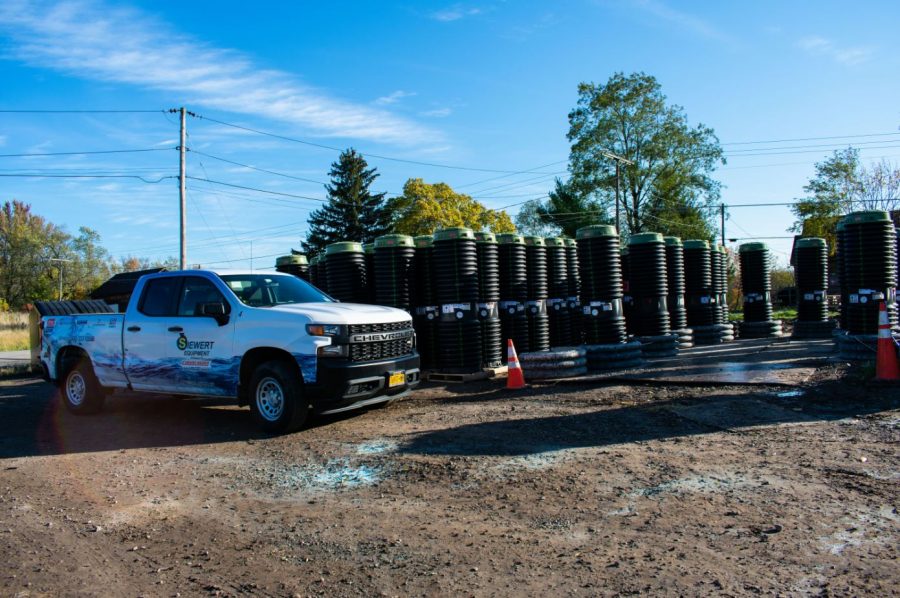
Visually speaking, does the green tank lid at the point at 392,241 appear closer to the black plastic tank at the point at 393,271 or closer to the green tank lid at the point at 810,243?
the black plastic tank at the point at 393,271

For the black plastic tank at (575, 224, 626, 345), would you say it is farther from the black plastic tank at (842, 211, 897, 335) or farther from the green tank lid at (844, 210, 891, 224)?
the green tank lid at (844, 210, 891, 224)

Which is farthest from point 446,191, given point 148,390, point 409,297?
point 148,390

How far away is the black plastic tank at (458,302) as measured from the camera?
11930 mm

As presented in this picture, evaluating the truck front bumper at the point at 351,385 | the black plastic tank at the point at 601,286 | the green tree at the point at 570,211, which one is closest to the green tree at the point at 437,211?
the green tree at the point at 570,211

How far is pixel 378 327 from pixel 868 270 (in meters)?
9.12

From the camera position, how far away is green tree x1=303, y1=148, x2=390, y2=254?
5609 centimetres

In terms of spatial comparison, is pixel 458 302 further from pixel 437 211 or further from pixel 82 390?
pixel 437 211

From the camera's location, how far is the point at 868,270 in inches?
464

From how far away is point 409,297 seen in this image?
41.0 feet

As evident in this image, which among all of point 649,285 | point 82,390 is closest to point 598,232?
point 649,285

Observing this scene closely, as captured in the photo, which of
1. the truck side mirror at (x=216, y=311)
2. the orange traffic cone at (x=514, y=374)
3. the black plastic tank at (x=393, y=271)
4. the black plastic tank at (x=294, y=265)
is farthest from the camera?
the black plastic tank at (x=294, y=265)

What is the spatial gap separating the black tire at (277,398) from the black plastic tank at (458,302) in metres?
4.45

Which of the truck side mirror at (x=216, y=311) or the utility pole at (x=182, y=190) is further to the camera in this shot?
the utility pole at (x=182, y=190)

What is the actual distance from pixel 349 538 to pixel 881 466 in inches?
174
